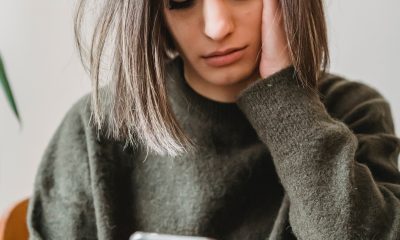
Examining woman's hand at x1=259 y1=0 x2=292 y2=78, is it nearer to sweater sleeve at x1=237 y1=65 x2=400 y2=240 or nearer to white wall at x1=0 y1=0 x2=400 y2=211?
sweater sleeve at x1=237 y1=65 x2=400 y2=240

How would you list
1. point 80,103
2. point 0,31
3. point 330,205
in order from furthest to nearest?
1. point 0,31
2. point 80,103
3. point 330,205

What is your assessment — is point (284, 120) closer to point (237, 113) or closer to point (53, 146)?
point (237, 113)

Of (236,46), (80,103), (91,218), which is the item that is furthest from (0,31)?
(236,46)

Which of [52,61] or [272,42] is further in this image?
[52,61]

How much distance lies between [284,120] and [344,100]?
0.20m

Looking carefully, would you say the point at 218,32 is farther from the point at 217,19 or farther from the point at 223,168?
the point at 223,168

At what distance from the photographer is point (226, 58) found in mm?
579

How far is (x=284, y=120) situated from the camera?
0.56 metres

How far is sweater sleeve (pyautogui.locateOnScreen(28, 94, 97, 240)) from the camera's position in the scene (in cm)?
67

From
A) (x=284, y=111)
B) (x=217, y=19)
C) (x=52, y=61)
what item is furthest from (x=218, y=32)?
(x=52, y=61)

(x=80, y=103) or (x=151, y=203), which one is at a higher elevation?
(x=80, y=103)

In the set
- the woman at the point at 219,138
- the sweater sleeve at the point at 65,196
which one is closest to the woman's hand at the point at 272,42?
the woman at the point at 219,138

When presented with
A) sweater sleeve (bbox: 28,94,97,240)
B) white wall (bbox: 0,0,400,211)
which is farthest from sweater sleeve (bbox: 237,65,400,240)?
white wall (bbox: 0,0,400,211)

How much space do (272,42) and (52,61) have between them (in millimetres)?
625
